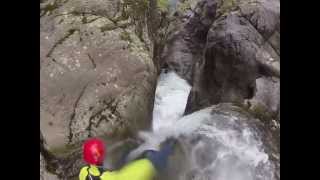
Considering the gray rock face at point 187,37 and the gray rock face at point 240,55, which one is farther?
the gray rock face at point 187,37

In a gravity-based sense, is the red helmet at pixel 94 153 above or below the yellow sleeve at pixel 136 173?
above

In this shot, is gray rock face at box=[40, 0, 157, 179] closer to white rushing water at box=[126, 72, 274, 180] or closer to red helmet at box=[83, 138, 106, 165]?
white rushing water at box=[126, 72, 274, 180]

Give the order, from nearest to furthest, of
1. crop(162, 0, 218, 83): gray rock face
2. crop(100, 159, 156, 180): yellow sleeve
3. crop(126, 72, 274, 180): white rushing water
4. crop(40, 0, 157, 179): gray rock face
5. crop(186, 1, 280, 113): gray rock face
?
crop(100, 159, 156, 180): yellow sleeve, crop(40, 0, 157, 179): gray rock face, crop(126, 72, 274, 180): white rushing water, crop(186, 1, 280, 113): gray rock face, crop(162, 0, 218, 83): gray rock face

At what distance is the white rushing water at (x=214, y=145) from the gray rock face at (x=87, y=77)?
0.23m

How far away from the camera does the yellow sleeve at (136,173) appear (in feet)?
9.30

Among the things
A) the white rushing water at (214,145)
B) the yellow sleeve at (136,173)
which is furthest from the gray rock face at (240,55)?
the yellow sleeve at (136,173)

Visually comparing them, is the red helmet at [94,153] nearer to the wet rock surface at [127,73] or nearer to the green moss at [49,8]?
the wet rock surface at [127,73]

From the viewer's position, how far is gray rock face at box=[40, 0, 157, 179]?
12.7 feet

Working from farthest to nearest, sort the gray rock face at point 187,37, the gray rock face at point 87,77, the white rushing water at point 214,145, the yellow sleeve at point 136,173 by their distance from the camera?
1. the gray rock face at point 187,37
2. the white rushing water at point 214,145
3. the gray rock face at point 87,77
4. the yellow sleeve at point 136,173

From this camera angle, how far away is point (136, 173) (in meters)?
2.84

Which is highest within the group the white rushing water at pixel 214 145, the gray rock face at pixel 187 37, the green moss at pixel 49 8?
the green moss at pixel 49 8

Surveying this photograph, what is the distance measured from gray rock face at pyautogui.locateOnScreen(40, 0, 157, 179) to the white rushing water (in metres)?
0.23

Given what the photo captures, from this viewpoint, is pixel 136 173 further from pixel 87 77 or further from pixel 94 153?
pixel 87 77

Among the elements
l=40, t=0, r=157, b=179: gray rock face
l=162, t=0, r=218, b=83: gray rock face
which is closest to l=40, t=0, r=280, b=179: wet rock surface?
l=40, t=0, r=157, b=179: gray rock face
